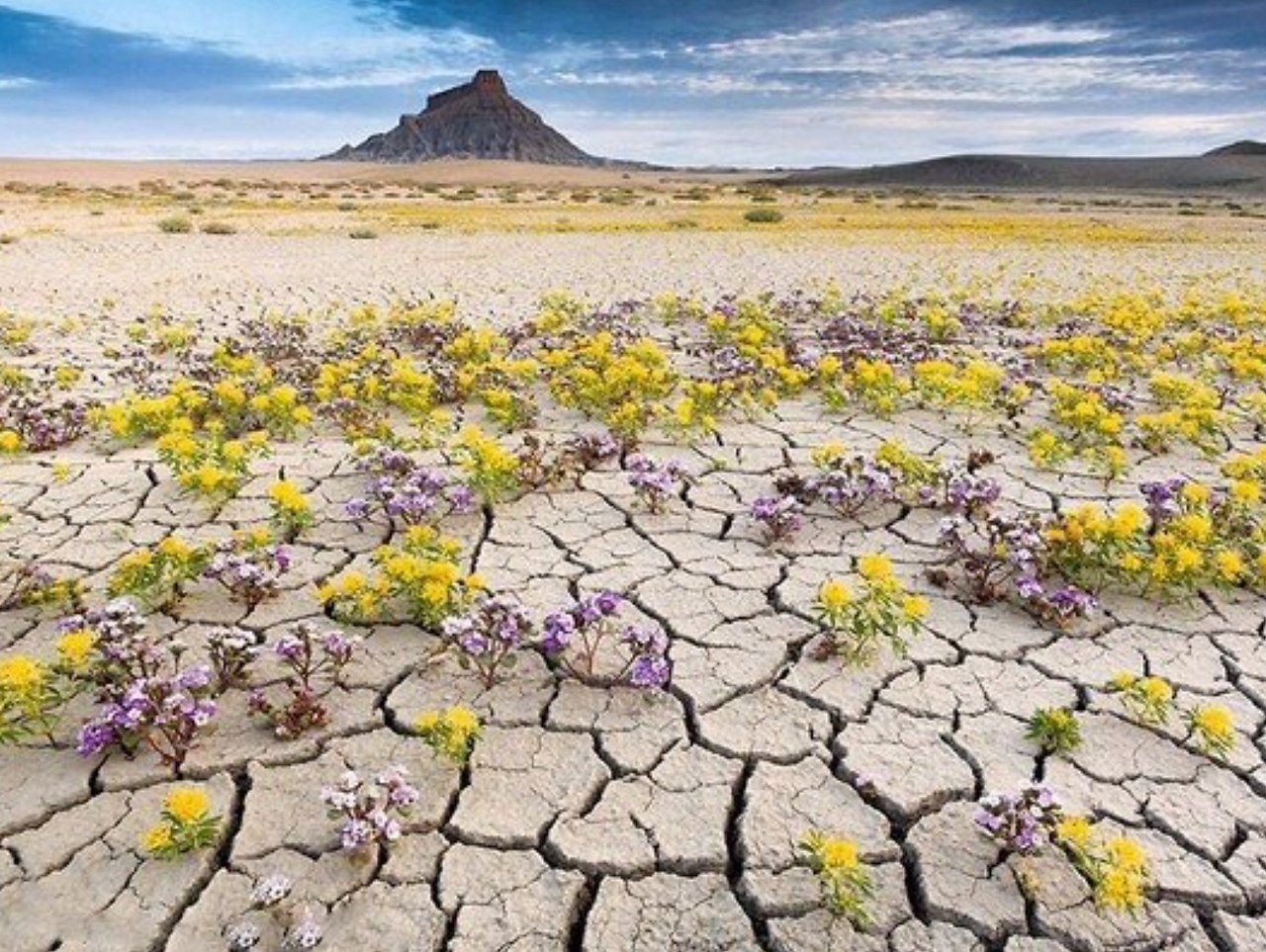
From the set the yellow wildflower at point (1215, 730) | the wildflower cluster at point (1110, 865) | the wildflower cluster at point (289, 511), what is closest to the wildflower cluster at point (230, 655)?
the wildflower cluster at point (289, 511)

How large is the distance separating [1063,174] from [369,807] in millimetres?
108544

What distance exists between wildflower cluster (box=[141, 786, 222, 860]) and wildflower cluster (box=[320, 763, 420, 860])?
35 cm

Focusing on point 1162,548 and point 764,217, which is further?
point 764,217

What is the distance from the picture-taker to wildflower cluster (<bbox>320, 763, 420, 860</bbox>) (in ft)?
9.53

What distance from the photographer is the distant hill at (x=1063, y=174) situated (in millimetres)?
84562

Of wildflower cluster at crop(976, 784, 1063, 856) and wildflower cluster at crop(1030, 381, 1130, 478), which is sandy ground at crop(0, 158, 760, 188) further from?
wildflower cluster at crop(976, 784, 1063, 856)

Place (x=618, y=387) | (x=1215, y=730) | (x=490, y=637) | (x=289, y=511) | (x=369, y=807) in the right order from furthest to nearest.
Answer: (x=618, y=387) → (x=289, y=511) → (x=490, y=637) → (x=1215, y=730) → (x=369, y=807)

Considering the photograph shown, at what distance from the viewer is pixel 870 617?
401 centimetres

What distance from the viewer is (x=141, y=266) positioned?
1659 centimetres

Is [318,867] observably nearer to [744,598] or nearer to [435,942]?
[435,942]

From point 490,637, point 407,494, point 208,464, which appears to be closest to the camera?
point 490,637

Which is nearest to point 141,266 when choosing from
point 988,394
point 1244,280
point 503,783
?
point 988,394

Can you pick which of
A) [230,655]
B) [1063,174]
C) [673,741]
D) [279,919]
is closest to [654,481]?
[673,741]

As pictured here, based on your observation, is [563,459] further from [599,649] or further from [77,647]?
[77,647]
